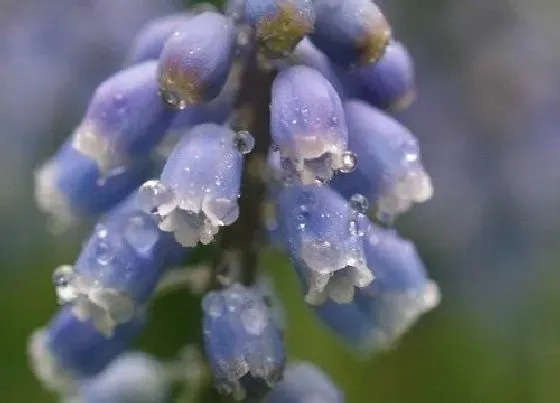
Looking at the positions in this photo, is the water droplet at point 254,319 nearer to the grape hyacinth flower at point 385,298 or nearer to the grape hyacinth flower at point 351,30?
the grape hyacinth flower at point 385,298

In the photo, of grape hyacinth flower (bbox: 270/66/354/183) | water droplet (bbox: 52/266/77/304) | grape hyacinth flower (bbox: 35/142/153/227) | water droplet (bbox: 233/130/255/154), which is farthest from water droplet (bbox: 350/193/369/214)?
water droplet (bbox: 52/266/77/304)

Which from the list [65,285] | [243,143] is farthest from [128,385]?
[243,143]

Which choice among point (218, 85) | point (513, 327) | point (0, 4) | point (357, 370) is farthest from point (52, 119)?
point (218, 85)

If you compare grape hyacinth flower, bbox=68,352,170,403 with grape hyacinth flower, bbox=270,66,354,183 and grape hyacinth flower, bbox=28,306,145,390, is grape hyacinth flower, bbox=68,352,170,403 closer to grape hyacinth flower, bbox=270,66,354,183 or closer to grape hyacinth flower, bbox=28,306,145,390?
grape hyacinth flower, bbox=28,306,145,390

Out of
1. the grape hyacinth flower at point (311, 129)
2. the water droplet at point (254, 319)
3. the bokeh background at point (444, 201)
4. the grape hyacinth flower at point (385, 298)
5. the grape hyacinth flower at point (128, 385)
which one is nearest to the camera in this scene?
the grape hyacinth flower at point (311, 129)

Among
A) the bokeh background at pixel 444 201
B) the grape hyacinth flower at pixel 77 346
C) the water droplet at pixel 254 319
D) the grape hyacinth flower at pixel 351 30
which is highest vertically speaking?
the grape hyacinth flower at pixel 351 30

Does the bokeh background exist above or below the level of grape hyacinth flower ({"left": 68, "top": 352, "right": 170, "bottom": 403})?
below

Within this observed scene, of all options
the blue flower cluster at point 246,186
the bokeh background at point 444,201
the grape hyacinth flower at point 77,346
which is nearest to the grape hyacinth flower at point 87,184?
the blue flower cluster at point 246,186

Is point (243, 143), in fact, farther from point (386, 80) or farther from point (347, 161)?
point (386, 80)

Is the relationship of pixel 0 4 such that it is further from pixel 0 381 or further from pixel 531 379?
pixel 531 379
